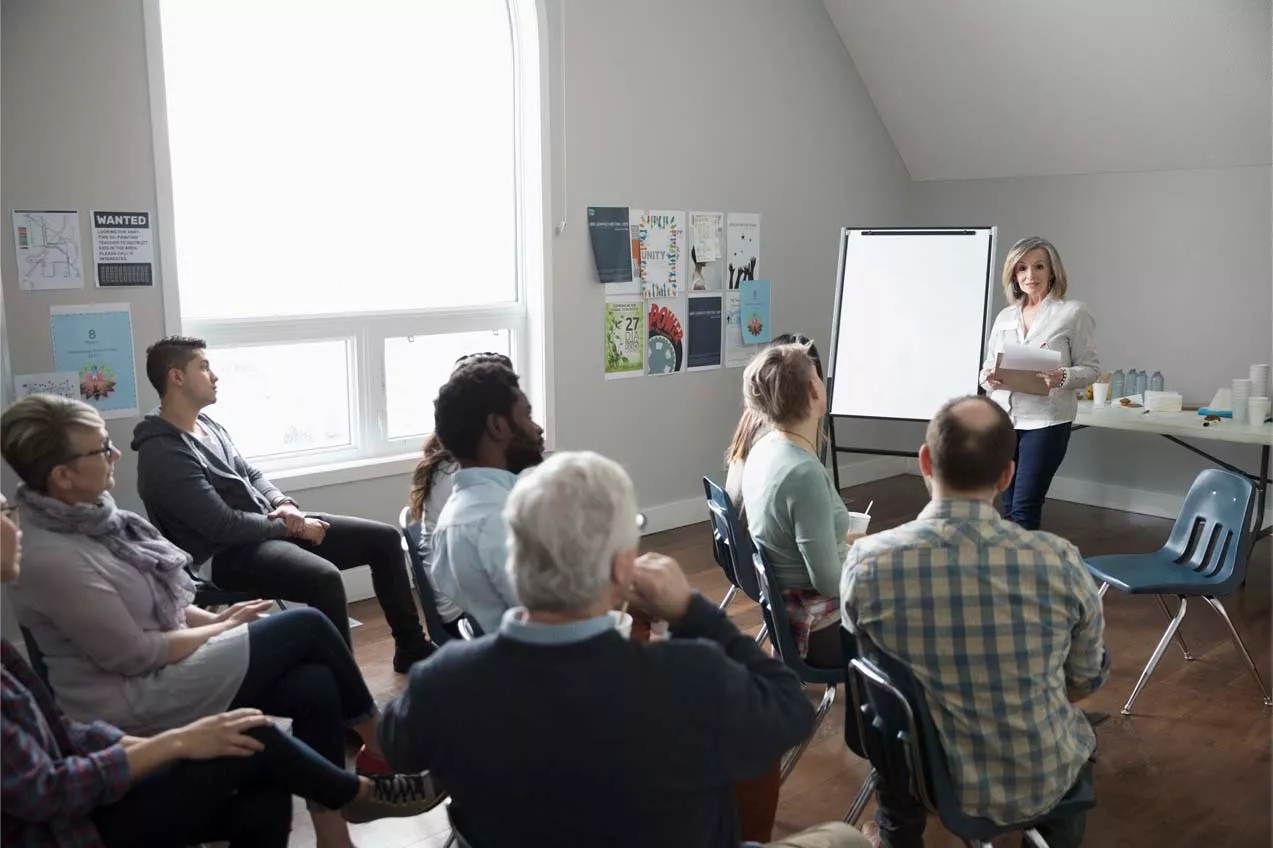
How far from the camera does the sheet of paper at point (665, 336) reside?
5.12 m

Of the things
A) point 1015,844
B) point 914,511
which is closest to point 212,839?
point 1015,844

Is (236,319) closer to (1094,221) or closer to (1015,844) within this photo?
(1015,844)

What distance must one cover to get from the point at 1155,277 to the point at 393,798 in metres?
4.85

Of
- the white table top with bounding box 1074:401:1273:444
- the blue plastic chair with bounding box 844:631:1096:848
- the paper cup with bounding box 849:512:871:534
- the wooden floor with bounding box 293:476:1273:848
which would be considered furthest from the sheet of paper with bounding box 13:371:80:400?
the white table top with bounding box 1074:401:1273:444

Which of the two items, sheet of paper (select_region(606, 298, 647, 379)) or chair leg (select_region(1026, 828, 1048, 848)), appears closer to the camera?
chair leg (select_region(1026, 828, 1048, 848))

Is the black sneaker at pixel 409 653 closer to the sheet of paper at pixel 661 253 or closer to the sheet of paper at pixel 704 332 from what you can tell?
the sheet of paper at pixel 661 253

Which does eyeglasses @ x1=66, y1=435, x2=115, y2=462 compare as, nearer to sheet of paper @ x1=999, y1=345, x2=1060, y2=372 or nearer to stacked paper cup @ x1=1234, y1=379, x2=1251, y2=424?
sheet of paper @ x1=999, y1=345, x2=1060, y2=372

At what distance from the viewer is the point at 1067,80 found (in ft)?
17.0

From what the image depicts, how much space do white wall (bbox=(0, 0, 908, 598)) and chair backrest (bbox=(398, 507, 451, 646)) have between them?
159 cm

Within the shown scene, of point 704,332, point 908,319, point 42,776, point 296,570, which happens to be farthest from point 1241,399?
point 42,776

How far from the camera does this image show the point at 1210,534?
10.4 ft

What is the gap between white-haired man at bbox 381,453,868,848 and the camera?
4.23 ft

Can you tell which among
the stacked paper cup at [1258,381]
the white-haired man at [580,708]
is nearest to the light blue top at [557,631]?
the white-haired man at [580,708]

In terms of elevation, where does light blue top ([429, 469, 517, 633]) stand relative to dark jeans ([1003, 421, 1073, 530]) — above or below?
above
